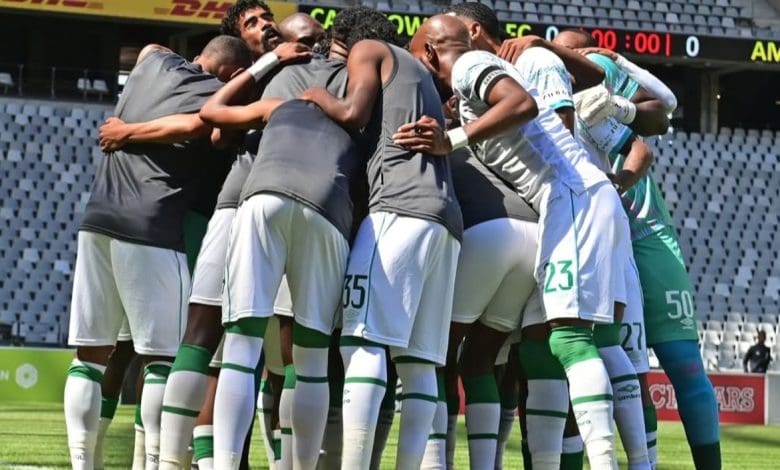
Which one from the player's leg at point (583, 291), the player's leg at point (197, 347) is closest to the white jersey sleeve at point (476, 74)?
the player's leg at point (583, 291)

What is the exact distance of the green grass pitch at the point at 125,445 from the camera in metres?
8.68

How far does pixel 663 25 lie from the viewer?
90.4 feet

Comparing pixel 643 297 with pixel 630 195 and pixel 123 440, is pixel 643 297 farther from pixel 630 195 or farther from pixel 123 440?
pixel 123 440

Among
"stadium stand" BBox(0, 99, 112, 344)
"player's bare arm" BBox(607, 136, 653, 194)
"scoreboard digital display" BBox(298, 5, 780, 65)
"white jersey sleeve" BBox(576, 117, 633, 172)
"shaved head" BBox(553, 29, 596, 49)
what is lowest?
"player's bare arm" BBox(607, 136, 653, 194)

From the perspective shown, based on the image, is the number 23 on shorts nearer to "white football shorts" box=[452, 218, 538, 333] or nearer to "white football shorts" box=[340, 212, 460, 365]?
"white football shorts" box=[452, 218, 538, 333]

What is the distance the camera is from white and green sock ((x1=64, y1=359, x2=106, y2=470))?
5.56 metres

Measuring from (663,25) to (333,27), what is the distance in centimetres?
2262

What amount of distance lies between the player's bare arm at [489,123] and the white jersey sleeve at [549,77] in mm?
392

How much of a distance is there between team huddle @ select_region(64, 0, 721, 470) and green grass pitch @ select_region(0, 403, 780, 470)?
2446mm

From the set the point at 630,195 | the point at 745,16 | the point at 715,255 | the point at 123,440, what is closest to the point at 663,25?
the point at 745,16

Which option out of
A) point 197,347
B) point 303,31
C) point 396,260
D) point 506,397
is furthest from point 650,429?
point 303,31

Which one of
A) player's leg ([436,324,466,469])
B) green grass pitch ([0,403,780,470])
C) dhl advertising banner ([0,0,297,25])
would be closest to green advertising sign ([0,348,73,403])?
green grass pitch ([0,403,780,470])

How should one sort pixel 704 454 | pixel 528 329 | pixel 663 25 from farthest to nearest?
pixel 663 25 < pixel 704 454 < pixel 528 329

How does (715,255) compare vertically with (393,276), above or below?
above
